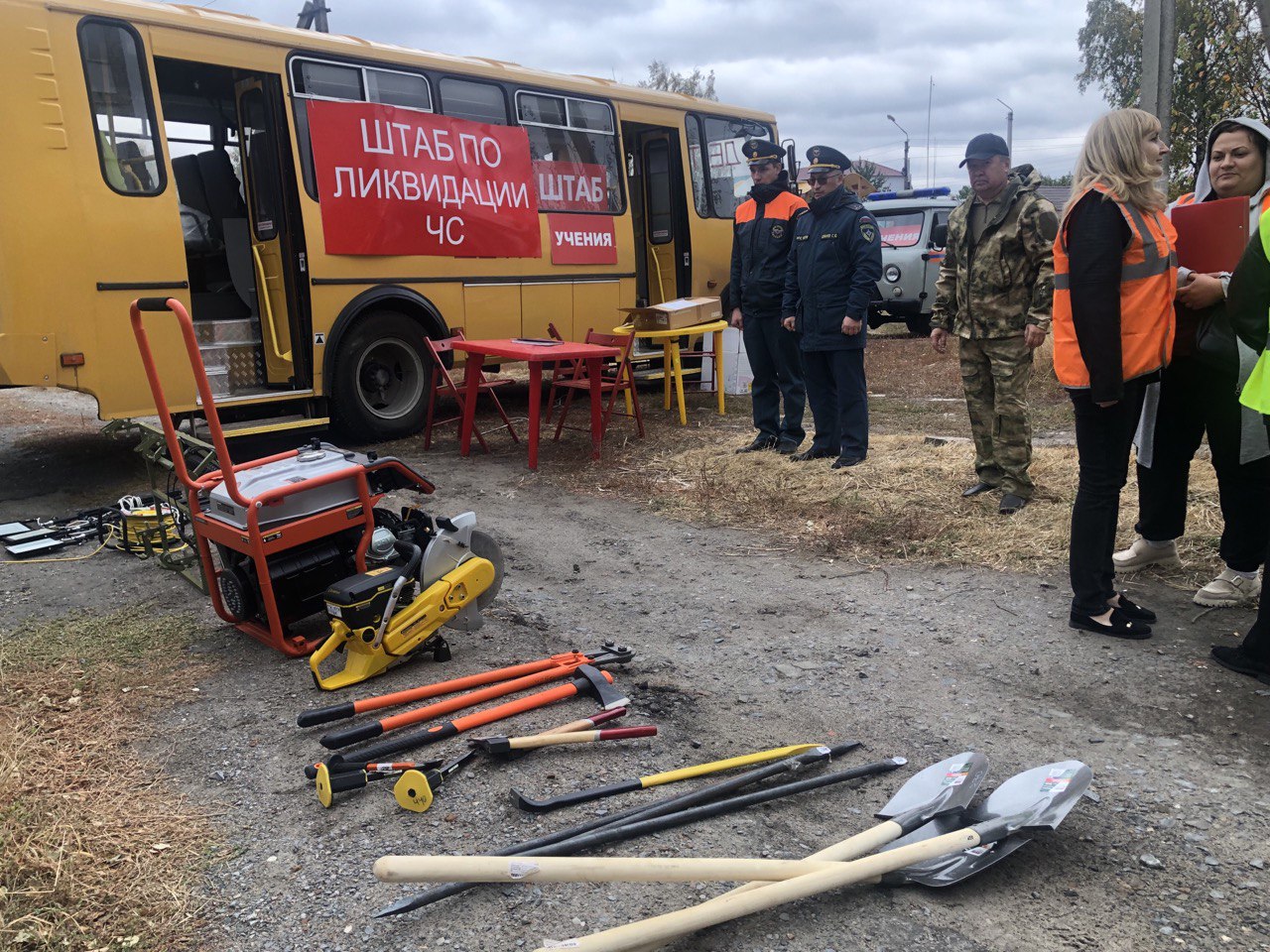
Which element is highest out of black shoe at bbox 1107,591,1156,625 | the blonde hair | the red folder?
the blonde hair

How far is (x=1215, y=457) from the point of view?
373cm

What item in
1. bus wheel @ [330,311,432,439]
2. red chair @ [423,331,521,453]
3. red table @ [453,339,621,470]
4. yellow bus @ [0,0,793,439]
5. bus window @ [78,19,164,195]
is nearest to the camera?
yellow bus @ [0,0,793,439]

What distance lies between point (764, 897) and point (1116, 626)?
223cm

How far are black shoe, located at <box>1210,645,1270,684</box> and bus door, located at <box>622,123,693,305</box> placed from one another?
7.25m

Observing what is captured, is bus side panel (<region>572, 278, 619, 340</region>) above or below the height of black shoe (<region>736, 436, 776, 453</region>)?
above

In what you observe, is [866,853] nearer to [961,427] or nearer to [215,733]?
[215,733]

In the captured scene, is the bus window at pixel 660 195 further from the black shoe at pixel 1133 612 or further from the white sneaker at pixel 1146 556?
the black shoe at pixel 1133 612

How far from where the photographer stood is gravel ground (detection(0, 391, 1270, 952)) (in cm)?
209

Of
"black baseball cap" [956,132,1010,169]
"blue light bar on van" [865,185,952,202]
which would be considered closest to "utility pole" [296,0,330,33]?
"blue light bar on van" [865,185,952,202]

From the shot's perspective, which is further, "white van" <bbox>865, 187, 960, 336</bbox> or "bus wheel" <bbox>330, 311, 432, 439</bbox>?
"white van" <bbox>865, 187, 960, 336</bbox>

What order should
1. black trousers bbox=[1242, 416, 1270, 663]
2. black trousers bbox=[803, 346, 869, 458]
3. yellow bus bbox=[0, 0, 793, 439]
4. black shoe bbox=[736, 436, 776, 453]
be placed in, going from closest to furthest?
black trousers bbox=[1242, 416, 1270, 663] < yellow bus bbox=[0, 0, 793, 439] < black trousers bbox=[803, 346, 869, 458] < black shoe bbox=[736, 436, 776, 453]

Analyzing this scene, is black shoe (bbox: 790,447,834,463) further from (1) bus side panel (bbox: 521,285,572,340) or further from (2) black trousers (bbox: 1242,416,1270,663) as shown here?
(2) black trousers (bbox: 1242,416,1270,663)

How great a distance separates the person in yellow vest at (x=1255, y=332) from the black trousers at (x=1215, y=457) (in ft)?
1.32

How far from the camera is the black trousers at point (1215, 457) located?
3.64 m
